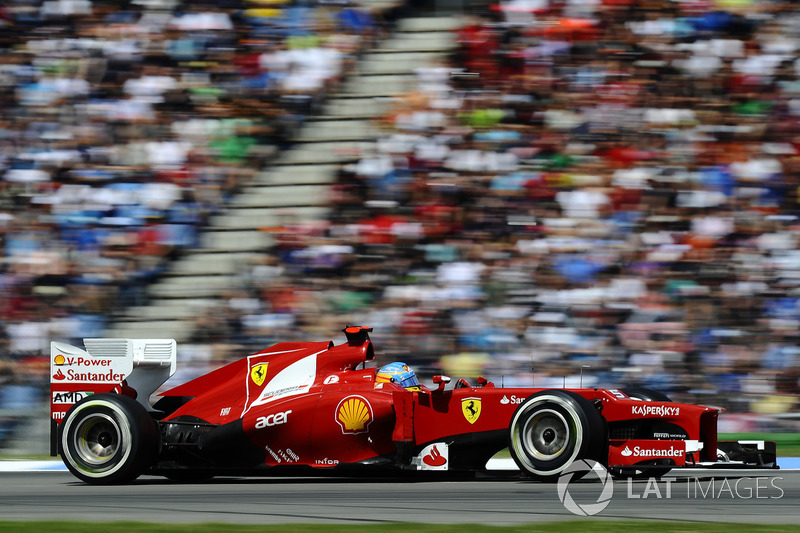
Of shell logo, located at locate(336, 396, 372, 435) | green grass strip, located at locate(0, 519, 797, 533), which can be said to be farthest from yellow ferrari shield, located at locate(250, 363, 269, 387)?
green grass strip, located at locate(0, 519, 797, 533)

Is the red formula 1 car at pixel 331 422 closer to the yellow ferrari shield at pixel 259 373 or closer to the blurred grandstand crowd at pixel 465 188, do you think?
the yellow ferrari shield at pixel 259 373

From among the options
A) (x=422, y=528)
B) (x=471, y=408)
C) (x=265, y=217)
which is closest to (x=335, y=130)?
(x=265, y=217)

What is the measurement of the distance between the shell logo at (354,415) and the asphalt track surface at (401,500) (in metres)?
0.44

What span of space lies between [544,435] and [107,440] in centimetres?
342

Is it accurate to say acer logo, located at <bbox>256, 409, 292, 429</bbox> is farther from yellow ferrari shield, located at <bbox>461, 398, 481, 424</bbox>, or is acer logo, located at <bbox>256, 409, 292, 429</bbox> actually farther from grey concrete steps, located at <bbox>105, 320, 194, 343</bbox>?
grey concrete steps, located at <bbox>105, 320, 194, 343</bbox>

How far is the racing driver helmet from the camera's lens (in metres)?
8.38

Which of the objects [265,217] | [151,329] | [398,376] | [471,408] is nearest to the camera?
[471,408]

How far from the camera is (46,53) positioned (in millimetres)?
13625

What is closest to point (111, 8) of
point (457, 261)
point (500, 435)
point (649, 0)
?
point (457, 261)

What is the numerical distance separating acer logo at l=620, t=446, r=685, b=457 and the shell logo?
72.8 inches

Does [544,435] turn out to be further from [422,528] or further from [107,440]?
[107,440]

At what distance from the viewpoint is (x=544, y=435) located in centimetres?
778

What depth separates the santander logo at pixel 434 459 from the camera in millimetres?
8070

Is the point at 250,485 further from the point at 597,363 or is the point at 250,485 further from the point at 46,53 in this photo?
the point at 46,53
